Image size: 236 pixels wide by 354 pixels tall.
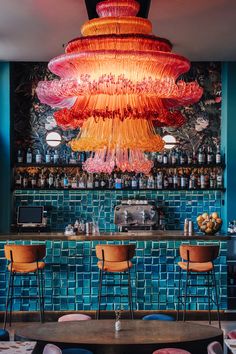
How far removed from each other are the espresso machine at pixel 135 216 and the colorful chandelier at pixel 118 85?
6.27 m

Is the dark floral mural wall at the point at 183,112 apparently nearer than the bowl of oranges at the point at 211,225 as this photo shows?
No

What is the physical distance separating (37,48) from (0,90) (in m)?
1.42

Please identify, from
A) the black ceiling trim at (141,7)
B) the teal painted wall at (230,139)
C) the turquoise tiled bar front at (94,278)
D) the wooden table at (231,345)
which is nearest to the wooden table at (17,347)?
the wooden table at (231,345)

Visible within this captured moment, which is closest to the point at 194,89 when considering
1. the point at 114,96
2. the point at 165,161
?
the point at 114,96

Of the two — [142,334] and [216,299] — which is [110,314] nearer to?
[216,299]

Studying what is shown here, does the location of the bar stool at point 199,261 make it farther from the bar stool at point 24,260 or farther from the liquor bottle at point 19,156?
the liquor bottle at point 19,156

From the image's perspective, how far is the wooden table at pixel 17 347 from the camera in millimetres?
4199

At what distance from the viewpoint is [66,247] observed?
8.08 metres

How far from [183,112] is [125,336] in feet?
20.3

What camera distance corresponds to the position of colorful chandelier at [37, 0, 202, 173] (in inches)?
138

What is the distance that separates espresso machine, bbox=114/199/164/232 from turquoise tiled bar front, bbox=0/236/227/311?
2.22 meters

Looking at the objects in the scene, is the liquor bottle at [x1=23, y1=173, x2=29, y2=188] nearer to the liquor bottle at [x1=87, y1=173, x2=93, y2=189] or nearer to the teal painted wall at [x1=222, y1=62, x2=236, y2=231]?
the liquor bottle at [x1=87, y1=173, x2=93, y2=189]

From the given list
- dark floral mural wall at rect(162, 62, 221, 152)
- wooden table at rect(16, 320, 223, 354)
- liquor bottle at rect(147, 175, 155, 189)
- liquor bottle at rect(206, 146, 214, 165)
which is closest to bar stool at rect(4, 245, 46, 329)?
→ wooden table at rect(16, 320, 223, 354)

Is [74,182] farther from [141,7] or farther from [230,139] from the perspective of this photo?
[141,7]
